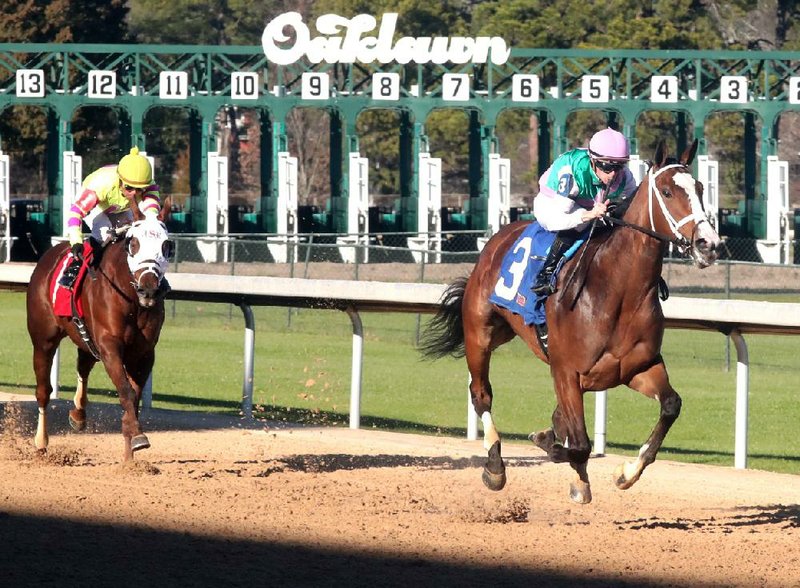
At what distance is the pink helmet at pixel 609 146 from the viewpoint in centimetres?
709

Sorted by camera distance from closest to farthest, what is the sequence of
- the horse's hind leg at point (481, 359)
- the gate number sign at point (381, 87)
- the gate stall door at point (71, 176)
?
the horse's hind leg at point (481, 359) < the gate stall door at point (71, 176) < the gate number sign at point (381, 87)

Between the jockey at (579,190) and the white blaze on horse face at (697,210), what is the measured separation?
40 cm

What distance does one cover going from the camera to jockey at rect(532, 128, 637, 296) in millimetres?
7098

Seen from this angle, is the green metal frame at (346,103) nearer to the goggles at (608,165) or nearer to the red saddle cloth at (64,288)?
the red saddle cloth at (64,288)

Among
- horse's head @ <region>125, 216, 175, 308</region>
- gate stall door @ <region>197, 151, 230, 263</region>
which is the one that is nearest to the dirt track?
horse's head @ <region>125, 216, 175, 308</region>

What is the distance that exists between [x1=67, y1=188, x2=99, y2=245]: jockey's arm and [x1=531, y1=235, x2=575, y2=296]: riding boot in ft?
9.23

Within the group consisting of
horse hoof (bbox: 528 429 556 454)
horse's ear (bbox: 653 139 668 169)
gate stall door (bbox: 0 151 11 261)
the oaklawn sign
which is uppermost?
the oaklawn sign

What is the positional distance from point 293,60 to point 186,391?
69.3 ft

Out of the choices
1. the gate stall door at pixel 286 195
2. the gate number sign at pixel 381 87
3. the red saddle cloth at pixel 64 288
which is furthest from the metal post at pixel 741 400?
the gate number sign at pixel 381 87

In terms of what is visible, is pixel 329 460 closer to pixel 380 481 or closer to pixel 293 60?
pixel 380 481

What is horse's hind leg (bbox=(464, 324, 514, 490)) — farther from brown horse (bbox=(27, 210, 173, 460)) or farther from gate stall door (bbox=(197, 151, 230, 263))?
gate stall door (bbox=(197, 151, 230, 263))

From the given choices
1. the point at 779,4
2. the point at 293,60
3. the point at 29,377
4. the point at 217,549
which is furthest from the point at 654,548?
the point at 779,4

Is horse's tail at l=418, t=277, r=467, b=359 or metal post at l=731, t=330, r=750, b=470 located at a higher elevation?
horse's tail at l=418, t=277, r=467, b=359

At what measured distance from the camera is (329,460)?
9.16m
